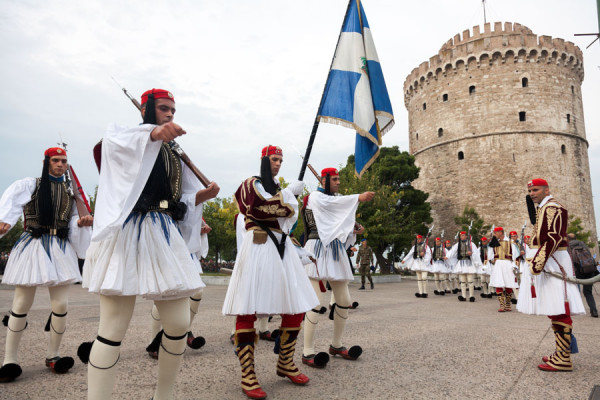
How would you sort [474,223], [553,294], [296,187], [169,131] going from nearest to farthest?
[169,131], [296,187], [553,294], [474,223]

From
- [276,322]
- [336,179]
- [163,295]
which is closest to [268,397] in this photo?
[163,295]

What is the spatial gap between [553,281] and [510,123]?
4181 cm

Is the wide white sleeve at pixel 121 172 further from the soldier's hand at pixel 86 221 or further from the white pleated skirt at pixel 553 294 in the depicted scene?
the white pleated skirt at pixel 553 294

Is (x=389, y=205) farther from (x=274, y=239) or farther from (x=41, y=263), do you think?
(x=41, y=263)

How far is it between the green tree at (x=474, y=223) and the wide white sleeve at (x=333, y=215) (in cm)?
3737

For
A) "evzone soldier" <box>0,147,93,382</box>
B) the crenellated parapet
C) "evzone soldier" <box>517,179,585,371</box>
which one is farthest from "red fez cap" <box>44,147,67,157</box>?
the crenellated parapet

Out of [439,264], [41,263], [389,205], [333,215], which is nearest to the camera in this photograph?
[41,263]

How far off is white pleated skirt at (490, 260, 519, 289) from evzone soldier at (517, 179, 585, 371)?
21.5 feet

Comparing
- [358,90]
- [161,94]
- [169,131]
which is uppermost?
[358,90]

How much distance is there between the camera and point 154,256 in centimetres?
278

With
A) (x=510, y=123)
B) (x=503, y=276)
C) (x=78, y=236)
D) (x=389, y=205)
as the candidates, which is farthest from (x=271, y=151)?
(x=510, y=123)

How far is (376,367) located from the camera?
466 centimetres

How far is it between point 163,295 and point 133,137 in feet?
3.51

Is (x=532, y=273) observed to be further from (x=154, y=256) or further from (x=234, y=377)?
(x=154, y=256)
